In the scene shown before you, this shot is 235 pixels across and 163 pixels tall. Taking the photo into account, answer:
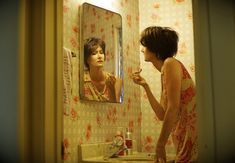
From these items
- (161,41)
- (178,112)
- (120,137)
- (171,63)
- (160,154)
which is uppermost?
(161,41)

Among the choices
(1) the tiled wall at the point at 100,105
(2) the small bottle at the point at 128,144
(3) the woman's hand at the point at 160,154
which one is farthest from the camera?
(2) the small bottle at the point at 128,144

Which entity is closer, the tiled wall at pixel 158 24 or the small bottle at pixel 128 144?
the small bottle at pixel 128 144

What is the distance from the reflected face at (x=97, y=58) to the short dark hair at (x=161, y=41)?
55 centimetres

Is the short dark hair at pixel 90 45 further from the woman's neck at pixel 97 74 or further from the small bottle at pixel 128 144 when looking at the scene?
the small bottle at pixel 128 144

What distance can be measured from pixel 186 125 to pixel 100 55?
0.83 metres

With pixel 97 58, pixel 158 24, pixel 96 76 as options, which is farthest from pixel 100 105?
pixel 158 24

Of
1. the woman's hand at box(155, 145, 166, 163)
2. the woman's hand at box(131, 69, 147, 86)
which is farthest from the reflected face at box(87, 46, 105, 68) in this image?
the woman's hand at box(155, 145, 166, 163)

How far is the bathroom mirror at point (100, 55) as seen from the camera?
2.34m

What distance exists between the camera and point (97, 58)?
2443mm

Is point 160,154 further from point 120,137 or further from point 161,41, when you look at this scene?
point 161,41

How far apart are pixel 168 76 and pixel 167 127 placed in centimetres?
39

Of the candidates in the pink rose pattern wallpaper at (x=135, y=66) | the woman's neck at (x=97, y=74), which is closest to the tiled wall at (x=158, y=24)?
the pink rose pattern wallpaper at (x=135, y=66)

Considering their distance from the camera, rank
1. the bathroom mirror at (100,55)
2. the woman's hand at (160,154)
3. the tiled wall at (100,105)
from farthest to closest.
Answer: the woman's hand at (160,154)
the bathroom mirror at (100,55)
the tiled wall at (100,105)
